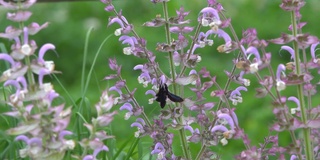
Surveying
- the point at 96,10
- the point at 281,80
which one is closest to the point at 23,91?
the point at 281,80

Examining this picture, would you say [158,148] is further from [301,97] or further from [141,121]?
[301,97]

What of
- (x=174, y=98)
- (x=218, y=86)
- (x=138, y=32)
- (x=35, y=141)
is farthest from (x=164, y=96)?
(x=138, y=32)

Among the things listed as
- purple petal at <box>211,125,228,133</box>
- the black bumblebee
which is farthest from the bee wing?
purple petal at <box>211,125,228,133</box>

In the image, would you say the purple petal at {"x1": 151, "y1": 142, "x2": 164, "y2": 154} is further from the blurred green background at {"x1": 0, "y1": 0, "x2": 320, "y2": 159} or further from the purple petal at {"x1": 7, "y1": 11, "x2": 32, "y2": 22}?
the blurred green background at {"x1": 0, "y1": 0, "x2": 320, "y2": 159}

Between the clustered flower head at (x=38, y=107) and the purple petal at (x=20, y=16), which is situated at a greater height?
the purple petal at (x=20, y=16)

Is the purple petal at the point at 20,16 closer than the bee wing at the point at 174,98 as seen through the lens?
Yes

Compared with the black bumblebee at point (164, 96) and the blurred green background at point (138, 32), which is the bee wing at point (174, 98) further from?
the blurred green background at point (138, 32)

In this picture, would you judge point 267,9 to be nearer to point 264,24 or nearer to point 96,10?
point 264,24

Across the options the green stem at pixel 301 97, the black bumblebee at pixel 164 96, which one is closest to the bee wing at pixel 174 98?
the black bumblebee at pixel 164 96
